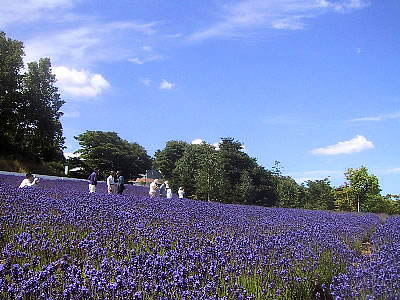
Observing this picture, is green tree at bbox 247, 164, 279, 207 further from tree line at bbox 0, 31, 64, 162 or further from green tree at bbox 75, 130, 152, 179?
tree line at bbox 0, 31, 64, 162

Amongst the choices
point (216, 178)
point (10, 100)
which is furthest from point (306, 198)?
point (10, 100)

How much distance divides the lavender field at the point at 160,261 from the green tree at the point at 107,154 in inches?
1771

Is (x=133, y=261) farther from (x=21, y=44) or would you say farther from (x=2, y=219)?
(x=21, y=44)

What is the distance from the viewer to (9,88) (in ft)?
121

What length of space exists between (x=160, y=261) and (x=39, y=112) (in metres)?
37.9

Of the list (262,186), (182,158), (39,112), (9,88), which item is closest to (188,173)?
(182,158)

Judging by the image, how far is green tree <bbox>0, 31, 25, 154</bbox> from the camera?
35781mm

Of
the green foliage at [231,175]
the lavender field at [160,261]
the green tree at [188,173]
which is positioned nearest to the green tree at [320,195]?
the green foliage at [231,175]

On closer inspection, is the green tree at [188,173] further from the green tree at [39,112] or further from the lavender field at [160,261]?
the lavender field at [160,261]

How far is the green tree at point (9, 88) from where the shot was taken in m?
35.8

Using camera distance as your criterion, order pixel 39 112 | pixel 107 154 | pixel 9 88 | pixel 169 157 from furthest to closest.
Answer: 1. pixel 169 157
2. pixel 107 154
3. pixel 39 112
4. pixel 9 88

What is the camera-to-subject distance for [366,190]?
44062 millimetres

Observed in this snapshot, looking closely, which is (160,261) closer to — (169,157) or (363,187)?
(363,187)

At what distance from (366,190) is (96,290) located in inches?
1757
